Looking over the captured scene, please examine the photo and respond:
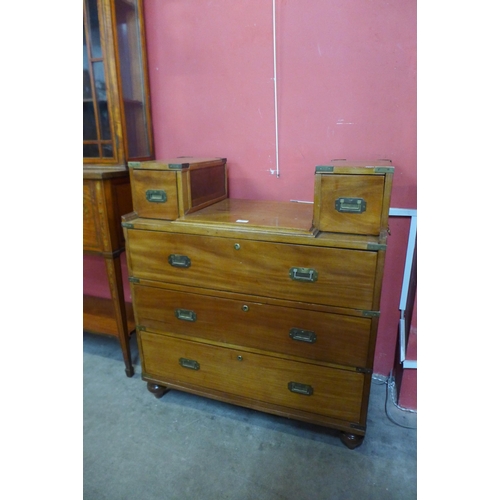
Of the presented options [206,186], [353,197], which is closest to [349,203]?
[353,197]

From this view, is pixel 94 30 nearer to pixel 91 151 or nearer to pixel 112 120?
pixel 112 120

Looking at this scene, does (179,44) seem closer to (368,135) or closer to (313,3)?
(313,3)

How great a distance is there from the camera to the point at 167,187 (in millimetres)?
1377

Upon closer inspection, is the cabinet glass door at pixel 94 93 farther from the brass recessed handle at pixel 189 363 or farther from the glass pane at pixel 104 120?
the brass recessed handle at pixel 189 363

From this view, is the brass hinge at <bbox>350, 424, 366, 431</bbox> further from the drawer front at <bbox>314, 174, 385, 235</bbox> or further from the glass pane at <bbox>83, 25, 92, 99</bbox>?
the glass pane at <bbox>83, 25, 92, 99</bbox>

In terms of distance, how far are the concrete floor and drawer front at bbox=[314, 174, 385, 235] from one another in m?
0.91

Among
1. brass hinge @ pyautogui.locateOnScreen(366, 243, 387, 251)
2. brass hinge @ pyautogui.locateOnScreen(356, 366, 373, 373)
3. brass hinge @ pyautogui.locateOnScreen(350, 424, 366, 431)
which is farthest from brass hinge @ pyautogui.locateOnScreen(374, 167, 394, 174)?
brass hinge @ pyautogui.locateOnScreen(350, 424, 366, 431)

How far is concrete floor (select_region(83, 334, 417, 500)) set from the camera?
1267 mm

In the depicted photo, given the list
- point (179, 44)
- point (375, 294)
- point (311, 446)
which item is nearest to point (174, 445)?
point (311, 446)

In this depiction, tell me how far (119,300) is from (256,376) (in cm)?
79

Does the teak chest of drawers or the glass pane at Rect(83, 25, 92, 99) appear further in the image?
the glass pane at Rect(83, 25, 92, 99)

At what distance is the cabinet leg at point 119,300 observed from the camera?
1.67 metres

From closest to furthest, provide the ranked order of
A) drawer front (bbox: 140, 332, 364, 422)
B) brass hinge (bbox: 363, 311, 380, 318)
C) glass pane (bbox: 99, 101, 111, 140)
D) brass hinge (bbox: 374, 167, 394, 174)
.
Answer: brass hinge (bbox: 374, 167, 394, 174), brass hinge (bbox: 363, 311, 380, 318), drawer front (bbox: 140, 332, 364, 422), glass pane (bbox: 99, 101, 111, 140)

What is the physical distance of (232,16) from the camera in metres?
1.58
